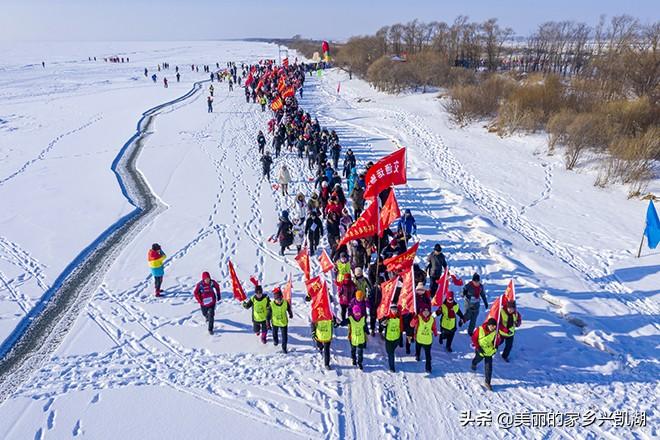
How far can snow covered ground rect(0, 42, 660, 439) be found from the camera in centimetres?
641

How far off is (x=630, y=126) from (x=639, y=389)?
625 inches

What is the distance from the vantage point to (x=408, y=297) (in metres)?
7.20

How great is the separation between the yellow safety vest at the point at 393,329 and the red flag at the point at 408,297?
353 millimetres

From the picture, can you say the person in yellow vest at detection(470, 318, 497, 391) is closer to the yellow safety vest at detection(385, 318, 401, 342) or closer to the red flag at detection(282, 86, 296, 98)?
the yellow safety vest at detection(385, 318, 401, 342)

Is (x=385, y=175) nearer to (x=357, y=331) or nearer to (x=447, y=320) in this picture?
(x=447, y=320)

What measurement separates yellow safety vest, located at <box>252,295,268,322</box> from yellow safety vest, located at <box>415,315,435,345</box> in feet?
8.32

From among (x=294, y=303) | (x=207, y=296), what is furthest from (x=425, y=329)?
(x=207, y=296)

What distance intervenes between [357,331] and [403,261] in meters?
1.74

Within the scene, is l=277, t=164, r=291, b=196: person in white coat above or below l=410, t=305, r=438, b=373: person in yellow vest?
above

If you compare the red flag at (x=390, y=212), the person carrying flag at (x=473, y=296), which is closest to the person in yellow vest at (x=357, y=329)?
the person carrying flag at (x=473, y=296)

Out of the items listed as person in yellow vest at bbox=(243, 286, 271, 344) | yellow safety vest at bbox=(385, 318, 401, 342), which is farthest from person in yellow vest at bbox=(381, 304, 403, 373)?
person in yellow vest at bbox=(243, 286, 271, 344)

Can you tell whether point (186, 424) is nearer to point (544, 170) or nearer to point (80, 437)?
point (80, 437)

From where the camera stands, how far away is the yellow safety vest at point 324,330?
6.97m

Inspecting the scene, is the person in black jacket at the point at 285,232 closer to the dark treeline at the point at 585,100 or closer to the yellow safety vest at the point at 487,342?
the yellow safety vest at the point at 487,342
